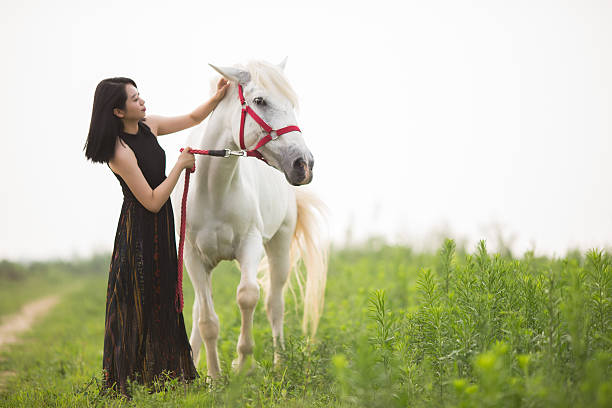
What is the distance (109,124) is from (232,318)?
12.6 ft

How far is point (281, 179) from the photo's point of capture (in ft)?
17.5

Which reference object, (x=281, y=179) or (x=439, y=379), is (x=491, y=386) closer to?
(x=439, y=379)

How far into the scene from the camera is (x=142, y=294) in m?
3.73

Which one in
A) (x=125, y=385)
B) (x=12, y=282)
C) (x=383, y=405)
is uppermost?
(x=383, y=405)

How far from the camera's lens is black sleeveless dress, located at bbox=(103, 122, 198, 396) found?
3.70m

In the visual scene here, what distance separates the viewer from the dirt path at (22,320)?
26.2 feet

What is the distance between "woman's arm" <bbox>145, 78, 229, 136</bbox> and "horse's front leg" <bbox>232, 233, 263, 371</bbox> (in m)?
1.03

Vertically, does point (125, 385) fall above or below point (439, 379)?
below

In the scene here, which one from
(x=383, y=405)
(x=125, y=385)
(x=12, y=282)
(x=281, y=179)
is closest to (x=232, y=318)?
(x=281, y=179)

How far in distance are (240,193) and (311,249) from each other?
79.4 inches

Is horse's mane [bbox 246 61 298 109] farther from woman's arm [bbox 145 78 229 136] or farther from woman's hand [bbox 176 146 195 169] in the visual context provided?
woman's hand [bbox 176 146 195 169]

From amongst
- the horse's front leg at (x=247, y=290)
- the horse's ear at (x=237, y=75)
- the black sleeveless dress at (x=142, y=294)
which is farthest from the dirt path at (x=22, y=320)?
the horse's ear at (x=237, y=75)

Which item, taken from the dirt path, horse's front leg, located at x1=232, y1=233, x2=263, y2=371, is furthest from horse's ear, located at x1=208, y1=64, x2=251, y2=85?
the dirt path

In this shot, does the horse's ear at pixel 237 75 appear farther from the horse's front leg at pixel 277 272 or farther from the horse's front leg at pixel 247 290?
the horse's front leg at pixel 277 272
